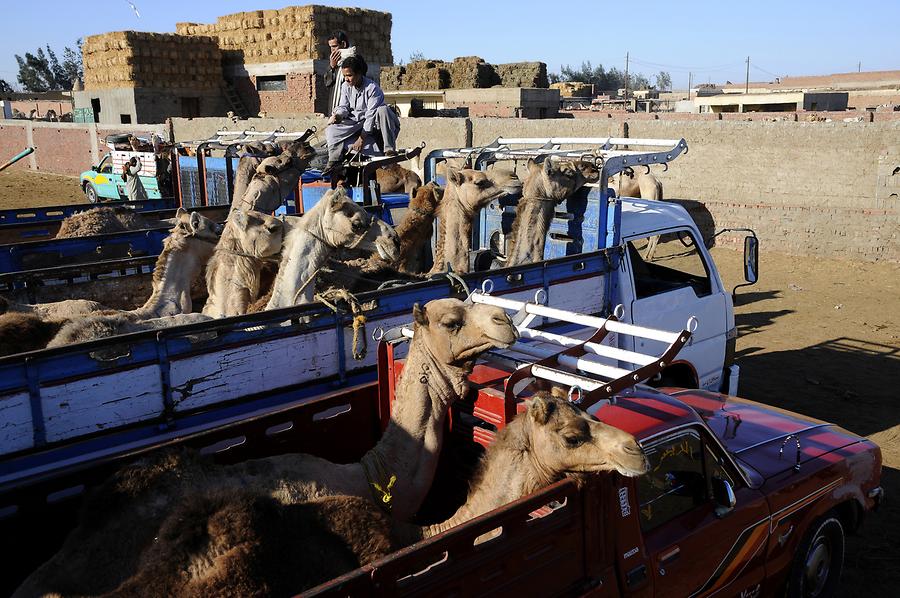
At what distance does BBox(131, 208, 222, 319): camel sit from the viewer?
7.27 meters

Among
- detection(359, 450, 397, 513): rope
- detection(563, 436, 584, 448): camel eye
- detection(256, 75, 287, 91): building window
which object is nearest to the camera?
detection(563, 436, 584, 448): camel eye

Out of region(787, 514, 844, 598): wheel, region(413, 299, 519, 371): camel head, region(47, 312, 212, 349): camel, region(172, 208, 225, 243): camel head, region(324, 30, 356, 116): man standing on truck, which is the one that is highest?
region(324, 30, 356, 116): man standing on truck

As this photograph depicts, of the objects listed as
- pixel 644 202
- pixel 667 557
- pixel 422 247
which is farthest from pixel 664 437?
pixel 422 247

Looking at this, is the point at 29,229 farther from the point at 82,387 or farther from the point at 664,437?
the point at 664,437

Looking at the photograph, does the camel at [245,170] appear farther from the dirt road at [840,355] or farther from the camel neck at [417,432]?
the dirt road at [840,355]

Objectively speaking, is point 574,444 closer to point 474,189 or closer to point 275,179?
point 474,189

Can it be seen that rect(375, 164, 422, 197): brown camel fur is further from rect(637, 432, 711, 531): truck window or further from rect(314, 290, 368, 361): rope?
rect(637, 432, 711, 531): truck window

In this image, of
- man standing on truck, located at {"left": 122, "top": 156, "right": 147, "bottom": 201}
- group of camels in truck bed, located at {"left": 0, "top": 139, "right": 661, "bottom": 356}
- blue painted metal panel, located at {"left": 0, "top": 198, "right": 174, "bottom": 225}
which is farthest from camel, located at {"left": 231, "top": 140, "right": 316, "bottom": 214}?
man standing on truck, located at {"left": 122, "top": 156, "right": 147, "bottom": 201}

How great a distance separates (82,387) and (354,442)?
164 cm

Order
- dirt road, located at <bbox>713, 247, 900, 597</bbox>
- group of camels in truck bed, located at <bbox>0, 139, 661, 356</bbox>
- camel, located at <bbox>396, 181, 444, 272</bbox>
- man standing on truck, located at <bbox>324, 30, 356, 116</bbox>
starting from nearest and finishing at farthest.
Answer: dirt road, located at <bbox>713, 247, 900, 597</bbox> < group of camels in truck bed, located at <bbox>0, 139, 661, 356</bbox> < camel, located at <bbox>396, 181, 444, 272</bbox> < man standing on truck, located at <bbox>324, 30, 356, 116</bbox>

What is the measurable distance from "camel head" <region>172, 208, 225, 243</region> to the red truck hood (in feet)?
14.7

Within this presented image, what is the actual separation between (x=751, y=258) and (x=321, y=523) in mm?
5399

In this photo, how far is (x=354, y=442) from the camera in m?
5.10

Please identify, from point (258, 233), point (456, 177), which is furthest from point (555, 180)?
point (258, 233)
